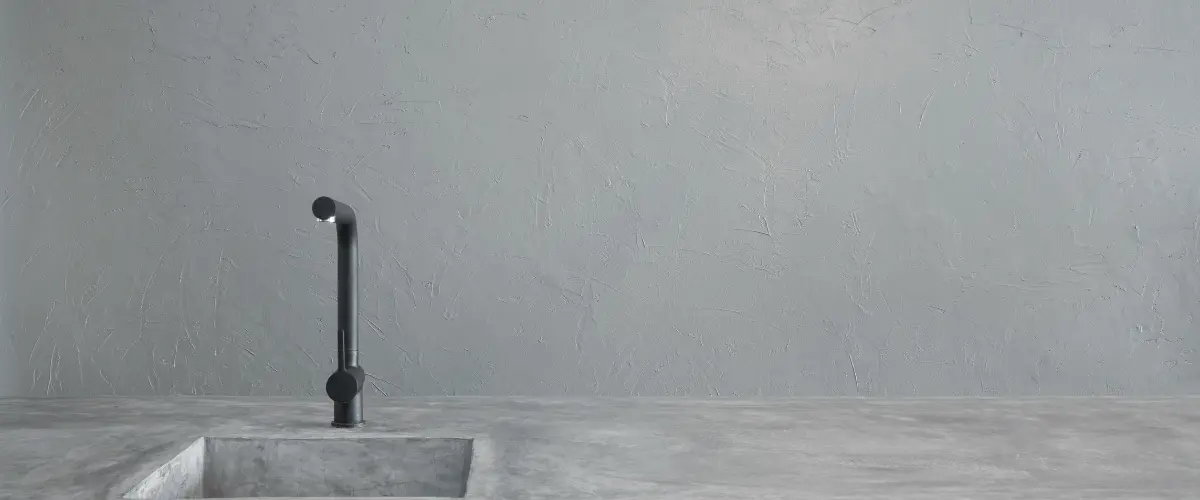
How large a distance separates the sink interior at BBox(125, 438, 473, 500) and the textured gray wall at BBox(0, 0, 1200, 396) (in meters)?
0.31

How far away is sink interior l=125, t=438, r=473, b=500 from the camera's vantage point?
1126 millimetres

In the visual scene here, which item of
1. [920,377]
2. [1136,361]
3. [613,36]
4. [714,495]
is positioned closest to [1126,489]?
[714,495]

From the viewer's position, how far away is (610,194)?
145cm

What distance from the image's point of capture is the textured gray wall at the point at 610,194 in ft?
4.68

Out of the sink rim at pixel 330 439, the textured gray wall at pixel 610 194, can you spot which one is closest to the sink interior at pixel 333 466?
the sink rim at pixel 330 439

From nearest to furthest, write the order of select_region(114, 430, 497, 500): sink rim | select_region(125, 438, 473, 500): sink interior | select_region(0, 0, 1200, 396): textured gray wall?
select_region(114, 430, 497, 500): sink rim, select_region(125, 438, 473, 500): sink interior, select_region(0, 0, 1200, 396): textured gray wall

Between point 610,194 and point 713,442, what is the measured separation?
48 cm

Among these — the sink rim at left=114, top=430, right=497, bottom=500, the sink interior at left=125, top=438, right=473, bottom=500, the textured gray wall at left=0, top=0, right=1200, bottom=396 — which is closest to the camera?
the sink rim at left=114, top=430, right=497, bottom=500

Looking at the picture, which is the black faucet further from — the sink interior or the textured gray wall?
the textured gray wall

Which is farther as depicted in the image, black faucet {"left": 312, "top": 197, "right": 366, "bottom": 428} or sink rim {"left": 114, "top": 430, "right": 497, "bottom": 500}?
black faucet {"left": 312, "top": 197, "right": 366, "bottom": 428}

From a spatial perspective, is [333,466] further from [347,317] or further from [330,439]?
[347,317]

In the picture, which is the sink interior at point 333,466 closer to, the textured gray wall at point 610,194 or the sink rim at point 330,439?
the sink rim at point 330,439

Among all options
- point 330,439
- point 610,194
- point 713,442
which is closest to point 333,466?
point 330,439

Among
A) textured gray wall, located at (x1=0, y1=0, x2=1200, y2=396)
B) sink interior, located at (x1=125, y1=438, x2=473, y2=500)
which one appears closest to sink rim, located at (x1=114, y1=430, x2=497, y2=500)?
sink interior, located at (x1=125, y1=438, x2=473, y2=500)
